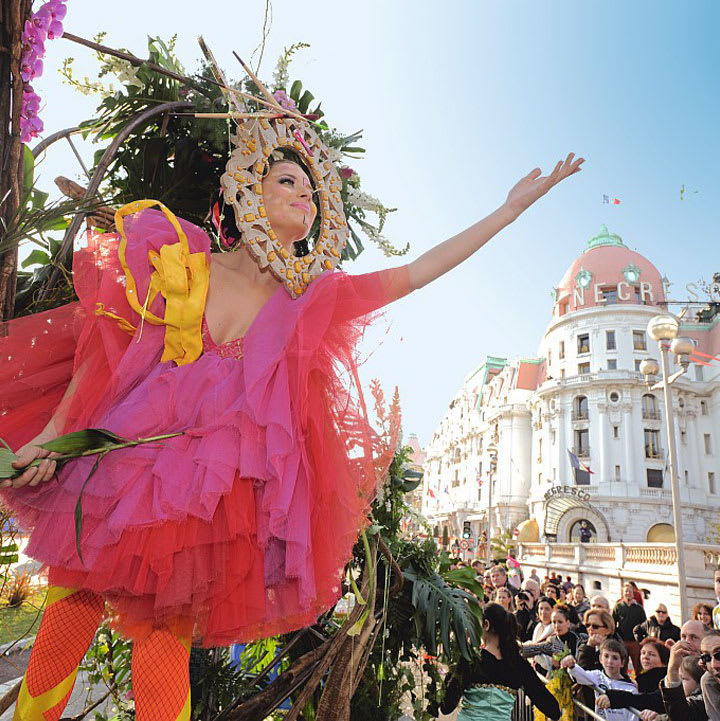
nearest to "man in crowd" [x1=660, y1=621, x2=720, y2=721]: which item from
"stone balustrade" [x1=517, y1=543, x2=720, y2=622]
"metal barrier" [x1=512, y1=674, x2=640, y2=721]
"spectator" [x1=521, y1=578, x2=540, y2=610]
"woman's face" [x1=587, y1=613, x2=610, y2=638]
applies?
"metal barrier" [x1=512, y1=674, x2=640, y2=721]

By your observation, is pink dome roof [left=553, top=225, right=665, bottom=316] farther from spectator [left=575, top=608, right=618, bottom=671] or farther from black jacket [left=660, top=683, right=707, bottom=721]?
black jacket [left=660, top=683, right=707, bottom=721]

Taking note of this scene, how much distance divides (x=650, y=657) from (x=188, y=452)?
5.06 meters

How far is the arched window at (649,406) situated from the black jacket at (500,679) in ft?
110

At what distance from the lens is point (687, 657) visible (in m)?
4.23

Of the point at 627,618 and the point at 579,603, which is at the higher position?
the point at 579,603

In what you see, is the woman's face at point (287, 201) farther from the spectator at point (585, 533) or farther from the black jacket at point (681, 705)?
the spectator at point (585, 533)

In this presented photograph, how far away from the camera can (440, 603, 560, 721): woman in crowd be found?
3775 millimetres

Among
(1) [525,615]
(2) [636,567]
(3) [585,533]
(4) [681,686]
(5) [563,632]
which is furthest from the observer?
(3) [585,533]

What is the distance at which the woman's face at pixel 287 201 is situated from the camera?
2062 mm

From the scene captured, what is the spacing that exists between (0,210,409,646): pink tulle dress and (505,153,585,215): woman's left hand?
18.2 inches

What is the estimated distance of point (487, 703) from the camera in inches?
152

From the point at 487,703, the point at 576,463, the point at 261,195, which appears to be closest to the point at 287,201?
the point at 261,195

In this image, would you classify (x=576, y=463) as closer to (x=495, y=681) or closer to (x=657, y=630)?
(x=657, y=630)

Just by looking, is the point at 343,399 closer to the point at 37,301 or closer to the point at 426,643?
the point at 37,301
